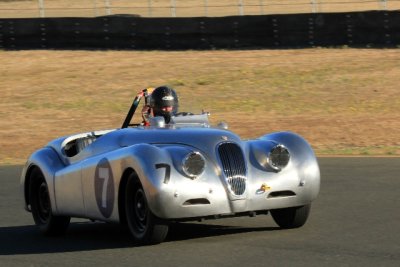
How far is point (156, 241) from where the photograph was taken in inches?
333

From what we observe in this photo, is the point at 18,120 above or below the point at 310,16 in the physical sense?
below

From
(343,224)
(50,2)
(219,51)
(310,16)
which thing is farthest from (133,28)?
(50,2)

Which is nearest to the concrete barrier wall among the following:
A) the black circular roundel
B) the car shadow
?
the car shadow

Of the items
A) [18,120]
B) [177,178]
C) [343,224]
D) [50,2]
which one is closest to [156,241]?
[177,178]

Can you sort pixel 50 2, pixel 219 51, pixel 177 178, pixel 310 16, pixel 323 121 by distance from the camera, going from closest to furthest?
pixel 177 178
pixel 323 121
pixel 310 16
pixel 219 51
pixel 50 2

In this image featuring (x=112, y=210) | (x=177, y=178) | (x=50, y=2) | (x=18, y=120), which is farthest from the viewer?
(x=50, y=2)

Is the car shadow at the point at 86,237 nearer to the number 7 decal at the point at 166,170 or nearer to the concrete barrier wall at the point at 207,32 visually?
the number 7 decal at the point at 166,170

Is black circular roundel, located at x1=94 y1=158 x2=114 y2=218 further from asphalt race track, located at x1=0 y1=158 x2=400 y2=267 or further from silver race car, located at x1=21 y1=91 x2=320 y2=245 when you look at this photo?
asphalt race track, located at x1=0 y1=158 x2=400 y2=267

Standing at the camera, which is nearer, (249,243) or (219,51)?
(249,243)

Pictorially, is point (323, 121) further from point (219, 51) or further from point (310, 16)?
point (219, 51)

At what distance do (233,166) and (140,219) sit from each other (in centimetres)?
87

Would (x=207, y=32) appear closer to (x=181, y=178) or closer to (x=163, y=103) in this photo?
(x=163, y=103)

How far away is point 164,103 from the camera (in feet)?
32.3

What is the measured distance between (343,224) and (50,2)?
4689 centimetres
